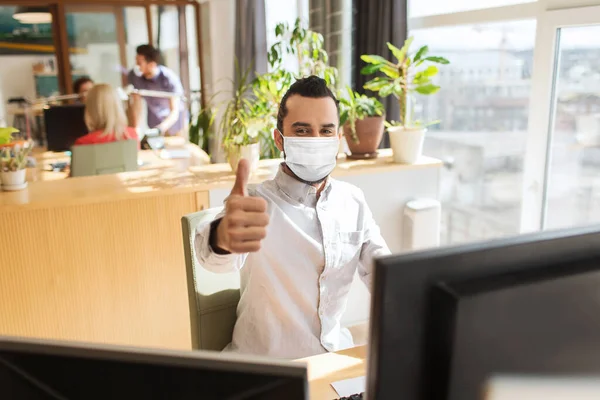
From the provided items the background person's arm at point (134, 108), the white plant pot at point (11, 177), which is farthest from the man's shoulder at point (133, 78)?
the white plant pot at point (11, 177)

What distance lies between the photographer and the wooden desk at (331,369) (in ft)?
3.75

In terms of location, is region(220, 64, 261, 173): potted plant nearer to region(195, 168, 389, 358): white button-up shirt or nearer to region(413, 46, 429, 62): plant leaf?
region(413, 46, 429, 62): plant leaf

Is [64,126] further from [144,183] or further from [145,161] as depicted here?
[144,183]

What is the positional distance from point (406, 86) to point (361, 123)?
0.85 ft

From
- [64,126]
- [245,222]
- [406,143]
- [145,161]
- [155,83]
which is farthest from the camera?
[155,83]

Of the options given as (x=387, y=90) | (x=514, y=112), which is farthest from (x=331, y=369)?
(x=514, y=112)

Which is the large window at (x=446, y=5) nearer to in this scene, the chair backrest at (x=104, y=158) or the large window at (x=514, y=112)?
the large window at (x=514, y=112)

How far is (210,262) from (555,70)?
6.07ft

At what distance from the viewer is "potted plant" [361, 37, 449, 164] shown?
241 centimetres

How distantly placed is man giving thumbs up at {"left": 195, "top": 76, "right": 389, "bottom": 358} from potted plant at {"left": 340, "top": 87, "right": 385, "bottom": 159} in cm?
102

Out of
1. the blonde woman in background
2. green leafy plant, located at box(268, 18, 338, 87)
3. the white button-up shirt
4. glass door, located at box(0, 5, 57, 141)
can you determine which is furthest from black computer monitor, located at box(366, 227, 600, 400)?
glass door, located at box(0, 5, 57, 141)

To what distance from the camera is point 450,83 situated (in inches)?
120

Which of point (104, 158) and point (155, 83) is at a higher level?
point (155, 83)

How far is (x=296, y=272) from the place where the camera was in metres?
1.43
